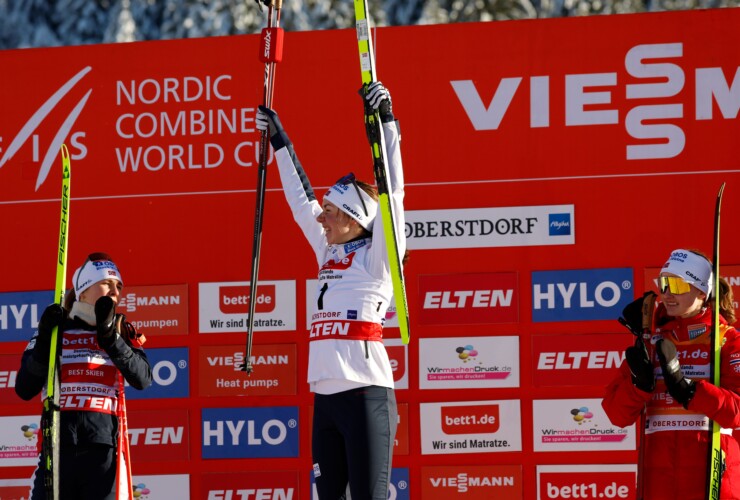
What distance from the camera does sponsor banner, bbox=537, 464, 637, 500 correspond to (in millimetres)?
4641

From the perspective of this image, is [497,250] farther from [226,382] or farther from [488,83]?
[226,382]

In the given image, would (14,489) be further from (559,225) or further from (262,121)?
(559,225)

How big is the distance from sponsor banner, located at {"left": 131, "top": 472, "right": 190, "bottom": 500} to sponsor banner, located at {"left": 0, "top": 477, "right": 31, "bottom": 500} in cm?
49

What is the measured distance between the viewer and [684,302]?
355cm

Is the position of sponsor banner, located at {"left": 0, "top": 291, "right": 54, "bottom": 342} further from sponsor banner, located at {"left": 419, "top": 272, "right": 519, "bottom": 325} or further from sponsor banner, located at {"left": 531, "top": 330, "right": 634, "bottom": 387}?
sponsor banner, located at {"left": 531, "top": 330, "right": 634, "bottom": 387}

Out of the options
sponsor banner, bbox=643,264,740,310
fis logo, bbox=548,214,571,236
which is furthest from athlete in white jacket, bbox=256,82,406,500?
sponsor banner, bbox=643,264,740,310

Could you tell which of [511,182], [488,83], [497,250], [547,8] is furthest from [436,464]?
[547,8]

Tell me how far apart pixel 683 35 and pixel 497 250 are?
1.18 metres

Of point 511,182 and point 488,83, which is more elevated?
point 488,83

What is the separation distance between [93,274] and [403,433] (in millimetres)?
1529

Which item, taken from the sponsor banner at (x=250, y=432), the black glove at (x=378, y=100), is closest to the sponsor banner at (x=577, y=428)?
the sponsor banner at (x=250, y=432)

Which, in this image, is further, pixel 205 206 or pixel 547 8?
pixel 547 8

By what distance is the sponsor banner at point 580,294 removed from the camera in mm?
4676

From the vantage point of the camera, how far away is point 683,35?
4.70m
